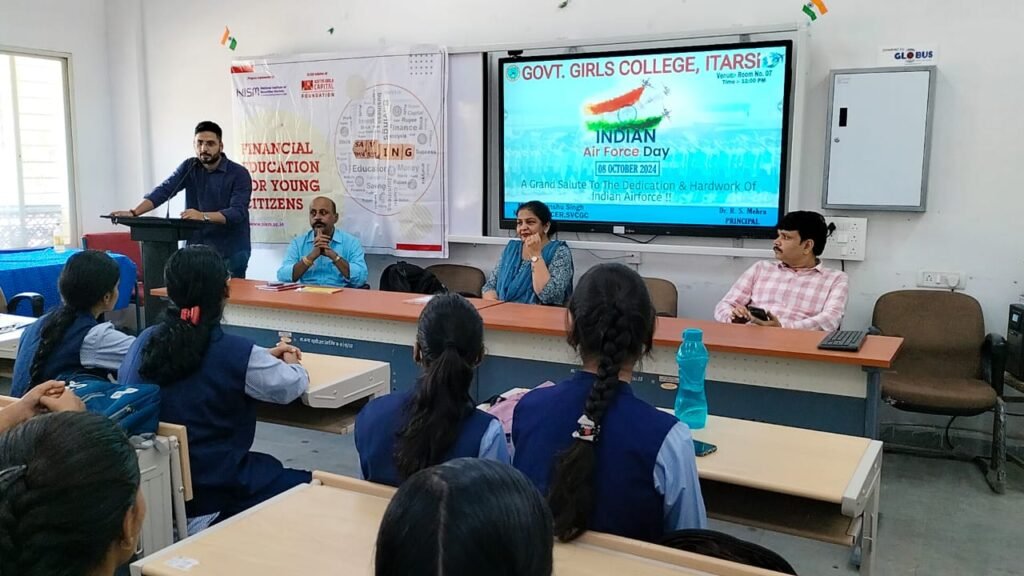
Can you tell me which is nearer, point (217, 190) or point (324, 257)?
point (324, 257)

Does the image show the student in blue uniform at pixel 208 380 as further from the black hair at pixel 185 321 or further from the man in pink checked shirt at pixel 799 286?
the man in pink checked shirt at pixel 799 286

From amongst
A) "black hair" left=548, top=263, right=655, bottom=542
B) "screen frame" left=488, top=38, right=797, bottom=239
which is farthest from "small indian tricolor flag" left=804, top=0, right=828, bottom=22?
"black hair" left=548, top=263, right=655, bottom=542

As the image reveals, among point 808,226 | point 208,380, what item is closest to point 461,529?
point 208,380

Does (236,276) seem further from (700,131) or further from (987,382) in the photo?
(987,382)

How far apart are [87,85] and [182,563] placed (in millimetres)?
6401

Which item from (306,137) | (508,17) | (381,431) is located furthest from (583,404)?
(306,137)

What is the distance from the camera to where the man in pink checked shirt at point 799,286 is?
3.72m

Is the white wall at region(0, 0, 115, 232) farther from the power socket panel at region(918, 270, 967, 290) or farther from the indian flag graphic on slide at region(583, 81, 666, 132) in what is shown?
the power socket panel at region(918, 270, 967, 290)

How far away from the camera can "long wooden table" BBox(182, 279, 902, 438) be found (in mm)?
2795

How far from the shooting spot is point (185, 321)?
212 centimetres

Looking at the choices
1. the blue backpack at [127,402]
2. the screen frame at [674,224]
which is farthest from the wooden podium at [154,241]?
the blue backpack at [127,402]

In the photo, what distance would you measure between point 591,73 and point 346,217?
1981mm

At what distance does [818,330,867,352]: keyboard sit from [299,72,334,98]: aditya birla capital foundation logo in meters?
3.86

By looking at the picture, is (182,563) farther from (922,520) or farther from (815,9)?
(815,9)
